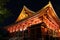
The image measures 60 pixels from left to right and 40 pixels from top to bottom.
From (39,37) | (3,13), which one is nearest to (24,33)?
(39,37)

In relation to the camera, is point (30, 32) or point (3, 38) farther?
point (3, 38)

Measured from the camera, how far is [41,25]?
10.1 metres

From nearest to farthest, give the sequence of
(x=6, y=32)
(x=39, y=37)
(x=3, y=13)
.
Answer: (x=39, y=37)
(x=6, y=32)
(x=3, y=13)

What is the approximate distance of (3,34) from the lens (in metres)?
13.2

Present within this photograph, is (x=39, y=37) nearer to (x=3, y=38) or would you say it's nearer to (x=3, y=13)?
(x=3, y=38)

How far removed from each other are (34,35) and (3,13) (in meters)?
6.27

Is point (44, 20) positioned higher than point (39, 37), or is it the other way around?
point (44, 20)

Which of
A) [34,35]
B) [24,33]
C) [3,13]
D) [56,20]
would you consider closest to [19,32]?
[24,33]

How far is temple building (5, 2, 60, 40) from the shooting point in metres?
10.1

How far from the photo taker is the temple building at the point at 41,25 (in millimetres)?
10102

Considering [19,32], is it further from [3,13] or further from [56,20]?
[3,13]

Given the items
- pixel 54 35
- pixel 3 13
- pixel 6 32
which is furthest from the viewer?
pixel 3 13

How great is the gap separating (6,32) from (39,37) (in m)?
3.25

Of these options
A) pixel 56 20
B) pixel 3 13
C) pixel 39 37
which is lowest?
pixel 39 37
